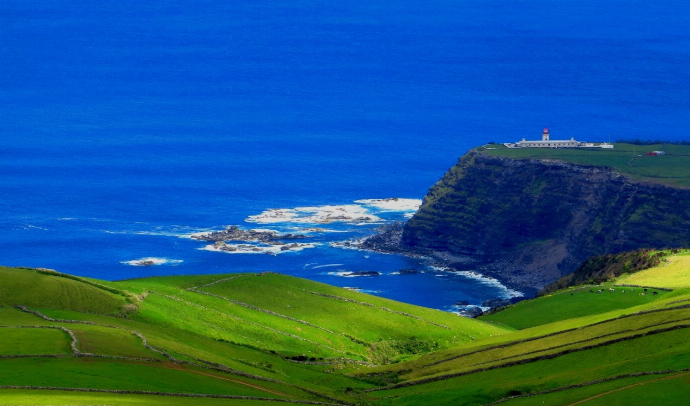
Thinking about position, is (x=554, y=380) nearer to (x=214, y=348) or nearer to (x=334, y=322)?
(x=214, y=348)

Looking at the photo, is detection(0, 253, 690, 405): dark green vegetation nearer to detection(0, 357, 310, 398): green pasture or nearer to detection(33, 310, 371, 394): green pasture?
detection(0, 357, 310, 398): green pasture

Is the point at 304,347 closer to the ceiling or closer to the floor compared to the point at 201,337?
closer to the floor

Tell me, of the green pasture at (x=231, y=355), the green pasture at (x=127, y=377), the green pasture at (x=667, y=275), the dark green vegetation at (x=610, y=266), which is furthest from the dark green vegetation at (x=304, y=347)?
the dark green vegetation at (x=610, y=266)

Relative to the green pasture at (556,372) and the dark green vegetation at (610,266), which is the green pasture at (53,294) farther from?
the dark green vegetation at (610,266)

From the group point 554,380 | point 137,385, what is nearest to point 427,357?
point 554,380

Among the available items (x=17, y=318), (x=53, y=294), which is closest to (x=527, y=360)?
(x=17, y=318)

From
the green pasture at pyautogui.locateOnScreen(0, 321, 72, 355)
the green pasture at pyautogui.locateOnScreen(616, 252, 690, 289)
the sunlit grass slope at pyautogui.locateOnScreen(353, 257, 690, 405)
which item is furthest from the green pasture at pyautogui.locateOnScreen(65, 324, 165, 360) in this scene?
the green pasture at pyautogui.locateOnScreen(616, 252, 690, 289)

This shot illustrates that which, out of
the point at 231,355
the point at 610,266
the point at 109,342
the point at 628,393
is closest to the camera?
the point at 628,393

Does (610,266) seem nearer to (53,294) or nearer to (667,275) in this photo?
(667,275)
